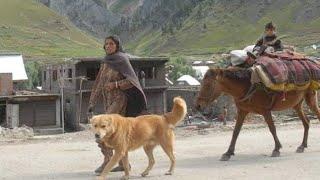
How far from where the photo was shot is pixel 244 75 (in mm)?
11461

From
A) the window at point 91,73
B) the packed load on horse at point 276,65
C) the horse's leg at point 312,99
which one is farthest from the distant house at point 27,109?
the packed load on horse at point 276,65

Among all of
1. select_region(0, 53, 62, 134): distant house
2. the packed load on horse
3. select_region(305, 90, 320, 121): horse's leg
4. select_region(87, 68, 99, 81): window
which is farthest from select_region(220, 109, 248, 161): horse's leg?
select_region(87, 68, 99, 81): window

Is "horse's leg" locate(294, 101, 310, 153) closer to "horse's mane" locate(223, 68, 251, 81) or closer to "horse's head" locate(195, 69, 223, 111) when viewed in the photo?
"horse's mane" locate(223, 68, 251, 81)

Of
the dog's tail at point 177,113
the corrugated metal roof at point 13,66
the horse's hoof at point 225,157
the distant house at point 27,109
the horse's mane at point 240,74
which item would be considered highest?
the corrugated metal roof at point 13,66

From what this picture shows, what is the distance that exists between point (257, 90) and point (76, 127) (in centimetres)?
3982

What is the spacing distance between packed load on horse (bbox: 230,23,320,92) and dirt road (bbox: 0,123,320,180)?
4.72ft

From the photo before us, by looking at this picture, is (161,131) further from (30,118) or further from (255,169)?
(30,118)

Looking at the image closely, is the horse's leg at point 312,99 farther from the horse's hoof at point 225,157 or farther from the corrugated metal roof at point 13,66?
the corrugated metal roof at point 13,66

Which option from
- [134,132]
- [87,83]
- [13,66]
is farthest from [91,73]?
[134,132]

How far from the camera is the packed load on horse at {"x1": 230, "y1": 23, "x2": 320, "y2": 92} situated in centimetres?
1127

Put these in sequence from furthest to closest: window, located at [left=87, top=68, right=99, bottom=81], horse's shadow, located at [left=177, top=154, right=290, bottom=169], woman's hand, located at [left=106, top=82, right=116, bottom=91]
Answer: window, located at [left=87, top=68, right=99, bottom=81] < horse's shadow, located at [left=177, top=154, right=290, bottom=169] < woman's hand, located at [left=106, top=82, right=116, bottom=91]

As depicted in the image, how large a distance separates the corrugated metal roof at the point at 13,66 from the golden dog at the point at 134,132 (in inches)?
2007

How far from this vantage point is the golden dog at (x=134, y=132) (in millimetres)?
8508

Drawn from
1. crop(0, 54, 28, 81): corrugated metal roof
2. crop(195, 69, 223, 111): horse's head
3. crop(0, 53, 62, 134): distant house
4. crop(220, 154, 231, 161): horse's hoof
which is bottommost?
crop(0, 53, 62, 134): distant house
